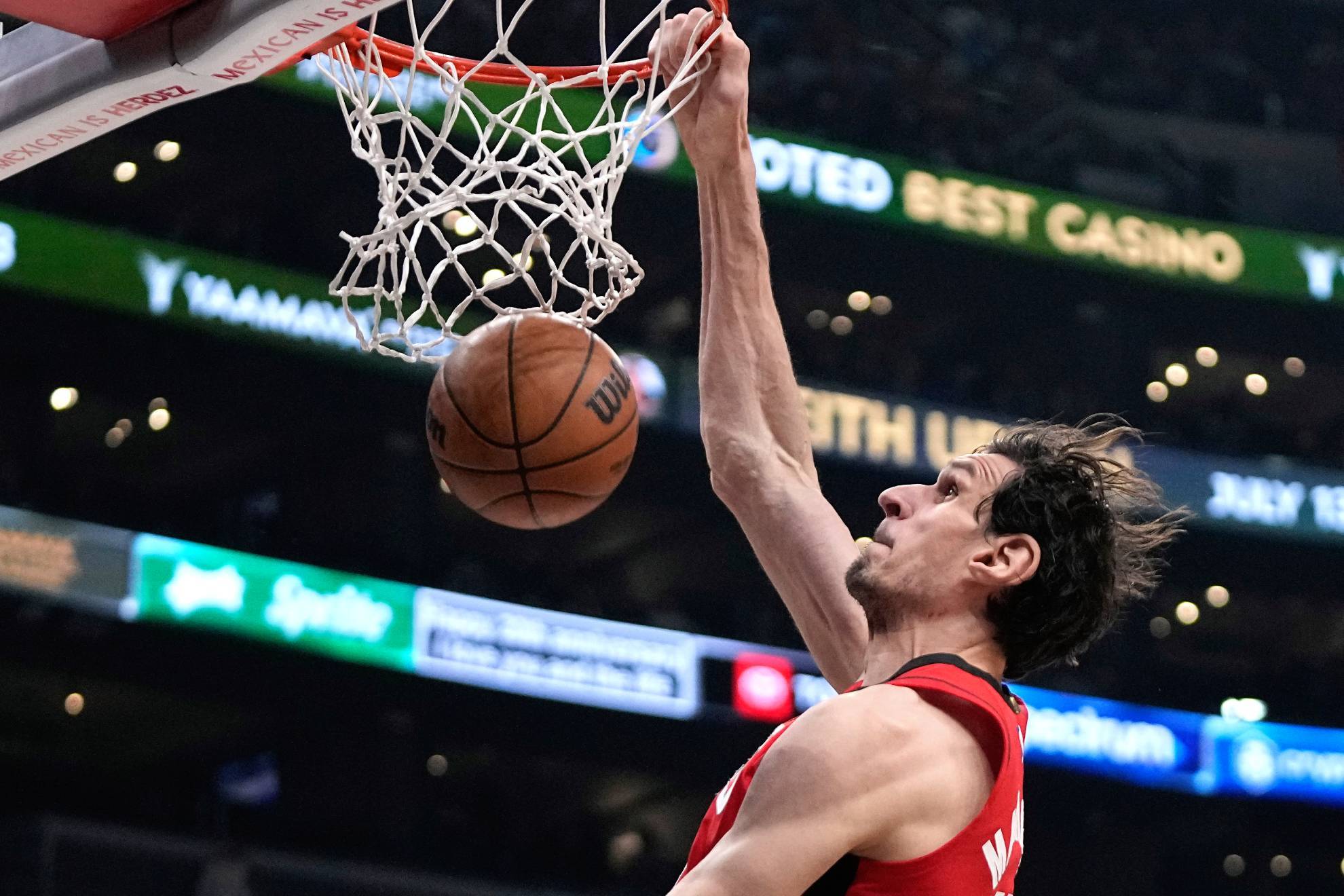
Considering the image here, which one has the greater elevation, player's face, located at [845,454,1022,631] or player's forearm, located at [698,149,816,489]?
A: player's forearm, located at [698,149,816,489]

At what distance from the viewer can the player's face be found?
7.13ft

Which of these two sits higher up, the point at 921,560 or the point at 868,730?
the point at 921,560

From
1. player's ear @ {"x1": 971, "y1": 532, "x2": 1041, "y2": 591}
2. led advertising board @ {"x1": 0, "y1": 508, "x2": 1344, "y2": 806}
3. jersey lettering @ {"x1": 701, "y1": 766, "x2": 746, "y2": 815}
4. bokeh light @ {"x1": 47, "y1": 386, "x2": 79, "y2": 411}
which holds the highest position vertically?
bokeh light @ {"x1": 47, "y1": 386, "x2": 79, "y2": 411}

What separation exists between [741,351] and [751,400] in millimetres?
77

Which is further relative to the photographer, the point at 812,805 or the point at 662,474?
the point at 662,474

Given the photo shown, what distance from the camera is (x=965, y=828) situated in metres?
1.92

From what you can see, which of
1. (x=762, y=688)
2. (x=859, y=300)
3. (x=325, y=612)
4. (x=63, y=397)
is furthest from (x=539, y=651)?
(x=859, y=300)

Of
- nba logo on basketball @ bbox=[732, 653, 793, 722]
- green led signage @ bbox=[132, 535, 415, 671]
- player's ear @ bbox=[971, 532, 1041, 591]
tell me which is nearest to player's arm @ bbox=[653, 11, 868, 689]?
player's ear @ bbox=[971, 532, 1041, 591]

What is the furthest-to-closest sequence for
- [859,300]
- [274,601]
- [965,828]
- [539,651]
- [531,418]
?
[859,300], [539,651], [274,601], [531,418], [965,828]

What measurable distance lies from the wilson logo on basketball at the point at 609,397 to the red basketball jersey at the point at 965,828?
84 centimetres

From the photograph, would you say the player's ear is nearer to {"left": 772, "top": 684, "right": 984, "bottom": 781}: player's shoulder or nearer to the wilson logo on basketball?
{"left": 772, "top": 684, "right": 984, "bottom": 781}: player's shoulder

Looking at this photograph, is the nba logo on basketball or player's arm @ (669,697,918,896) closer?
player's arm @ (669,697,918,896)

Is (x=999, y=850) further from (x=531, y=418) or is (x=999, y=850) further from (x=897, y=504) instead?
(x=531, y=418)

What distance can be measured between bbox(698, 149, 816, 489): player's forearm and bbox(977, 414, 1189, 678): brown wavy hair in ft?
1.55
